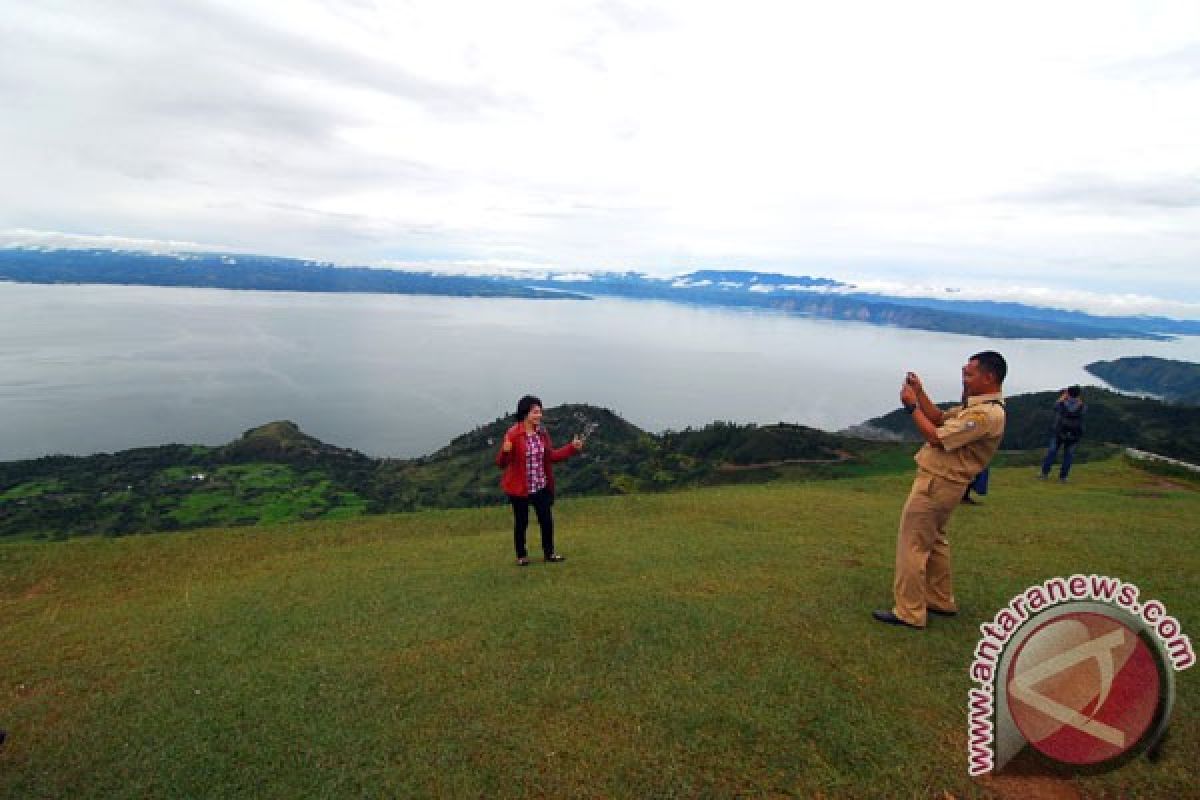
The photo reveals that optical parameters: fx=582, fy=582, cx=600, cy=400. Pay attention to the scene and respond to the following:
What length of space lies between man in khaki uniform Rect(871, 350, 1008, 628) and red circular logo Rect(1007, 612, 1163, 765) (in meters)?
2.87

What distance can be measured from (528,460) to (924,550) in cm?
495

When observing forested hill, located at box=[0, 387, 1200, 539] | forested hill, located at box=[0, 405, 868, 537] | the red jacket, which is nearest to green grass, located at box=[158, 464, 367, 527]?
forested hill, located at box=[0, 405, 868, 537]

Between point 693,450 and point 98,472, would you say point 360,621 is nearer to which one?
point 693,450

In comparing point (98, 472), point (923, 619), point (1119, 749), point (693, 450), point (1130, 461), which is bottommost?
point (98, 472)

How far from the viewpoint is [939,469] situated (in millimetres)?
5906

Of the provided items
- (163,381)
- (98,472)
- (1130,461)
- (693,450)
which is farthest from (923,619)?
(163,381)

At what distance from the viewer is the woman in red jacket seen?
317 inches

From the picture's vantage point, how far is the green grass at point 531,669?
4234 millimetres

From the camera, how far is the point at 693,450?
10756 cm

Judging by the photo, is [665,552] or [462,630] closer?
[462,630]

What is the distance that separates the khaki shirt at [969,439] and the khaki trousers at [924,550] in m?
0.12

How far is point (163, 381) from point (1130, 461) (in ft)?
708

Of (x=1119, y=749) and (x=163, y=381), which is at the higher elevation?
(x=1119, y=749)

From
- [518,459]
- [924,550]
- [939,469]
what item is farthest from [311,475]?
[939,469]
